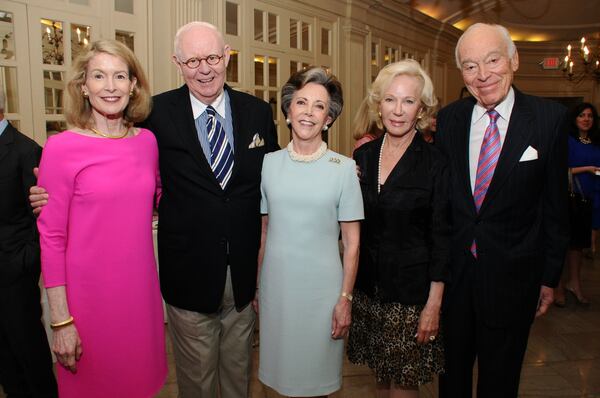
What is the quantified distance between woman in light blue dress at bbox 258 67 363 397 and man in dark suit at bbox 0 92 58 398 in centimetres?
127

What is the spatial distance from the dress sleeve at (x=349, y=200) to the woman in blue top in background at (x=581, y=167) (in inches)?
144

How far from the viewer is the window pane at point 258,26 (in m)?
5.58

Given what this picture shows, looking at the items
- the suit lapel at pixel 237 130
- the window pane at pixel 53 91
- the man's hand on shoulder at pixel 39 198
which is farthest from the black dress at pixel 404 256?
the window pane at pixel 53 91

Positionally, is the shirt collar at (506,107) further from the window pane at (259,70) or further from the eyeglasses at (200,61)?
the window pane at (259,70)

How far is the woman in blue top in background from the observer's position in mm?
4766

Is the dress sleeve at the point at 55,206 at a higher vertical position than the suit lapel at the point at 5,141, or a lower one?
lower

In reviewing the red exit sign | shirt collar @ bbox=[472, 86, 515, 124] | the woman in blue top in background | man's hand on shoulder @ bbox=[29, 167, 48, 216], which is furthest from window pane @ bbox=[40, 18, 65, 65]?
the red exit sign

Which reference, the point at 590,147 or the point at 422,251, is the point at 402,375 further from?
the point at 590,147

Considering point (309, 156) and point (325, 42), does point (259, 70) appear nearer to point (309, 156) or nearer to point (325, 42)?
point (325, 42)

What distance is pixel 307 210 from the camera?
1892 millimetres

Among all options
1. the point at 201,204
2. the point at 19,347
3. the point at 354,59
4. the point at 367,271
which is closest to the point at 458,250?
the point at 367,271

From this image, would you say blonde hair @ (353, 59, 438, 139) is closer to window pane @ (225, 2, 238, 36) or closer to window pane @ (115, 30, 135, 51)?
window pane @ (115, 30, 135, 51)

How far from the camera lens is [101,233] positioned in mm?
1716

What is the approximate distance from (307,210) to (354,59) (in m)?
5.88
